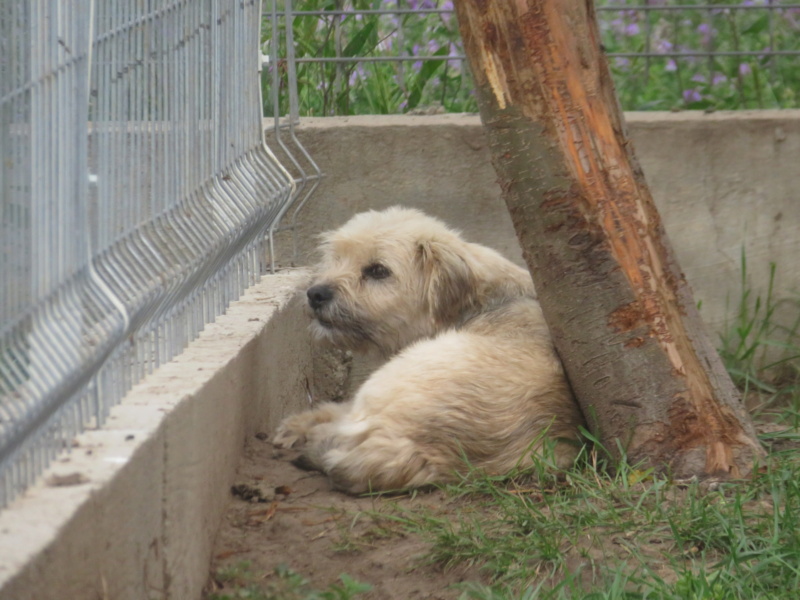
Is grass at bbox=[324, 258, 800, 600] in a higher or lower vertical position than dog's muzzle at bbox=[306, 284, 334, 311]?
lower

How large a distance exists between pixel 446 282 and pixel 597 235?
123 cm

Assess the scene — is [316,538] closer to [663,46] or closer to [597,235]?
[597,235]

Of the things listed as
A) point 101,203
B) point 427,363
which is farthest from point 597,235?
point 101,203

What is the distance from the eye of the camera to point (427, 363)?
4.22 meters

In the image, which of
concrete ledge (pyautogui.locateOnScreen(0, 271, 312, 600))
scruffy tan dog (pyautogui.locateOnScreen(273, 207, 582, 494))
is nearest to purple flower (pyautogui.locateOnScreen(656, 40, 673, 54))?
scruffy tan dog (pyautogui.locateOnScreen(273, 207, 582, 494))

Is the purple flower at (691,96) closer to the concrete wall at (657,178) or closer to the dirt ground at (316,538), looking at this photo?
the concrete wall at (657,178)

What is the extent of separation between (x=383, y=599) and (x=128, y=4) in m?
1.98

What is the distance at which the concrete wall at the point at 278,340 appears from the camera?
229 cm

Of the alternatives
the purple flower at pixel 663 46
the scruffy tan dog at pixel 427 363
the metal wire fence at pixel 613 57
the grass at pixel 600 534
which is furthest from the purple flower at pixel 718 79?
the grass at pixel 600 534

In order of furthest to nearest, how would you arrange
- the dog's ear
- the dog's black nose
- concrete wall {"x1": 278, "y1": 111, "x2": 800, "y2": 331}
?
concrete wall {"x1": 278, "y1": 111, "x2": 800, "y2": 331}, the dog's black nose, the dog's ear

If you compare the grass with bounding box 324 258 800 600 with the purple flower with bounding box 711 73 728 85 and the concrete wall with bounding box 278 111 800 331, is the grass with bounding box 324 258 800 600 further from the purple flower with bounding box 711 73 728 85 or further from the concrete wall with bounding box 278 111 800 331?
the purple flower with bounding box 711 73 728 85

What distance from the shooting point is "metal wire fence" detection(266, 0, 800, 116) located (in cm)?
650

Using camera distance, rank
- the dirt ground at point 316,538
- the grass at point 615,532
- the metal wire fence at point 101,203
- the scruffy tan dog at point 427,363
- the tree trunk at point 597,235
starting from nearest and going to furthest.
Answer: the metal wire fence at point 101,203 → the grass at point 615,532 → the dirt ground at point 316,538 → the tree trunk at point 597,235 → the scruffy tan dog at point 427,363

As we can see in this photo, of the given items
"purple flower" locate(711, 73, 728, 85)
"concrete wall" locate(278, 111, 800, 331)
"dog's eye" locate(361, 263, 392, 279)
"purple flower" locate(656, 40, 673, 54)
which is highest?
"purple flower" locate(656, 40, 673, 54)
